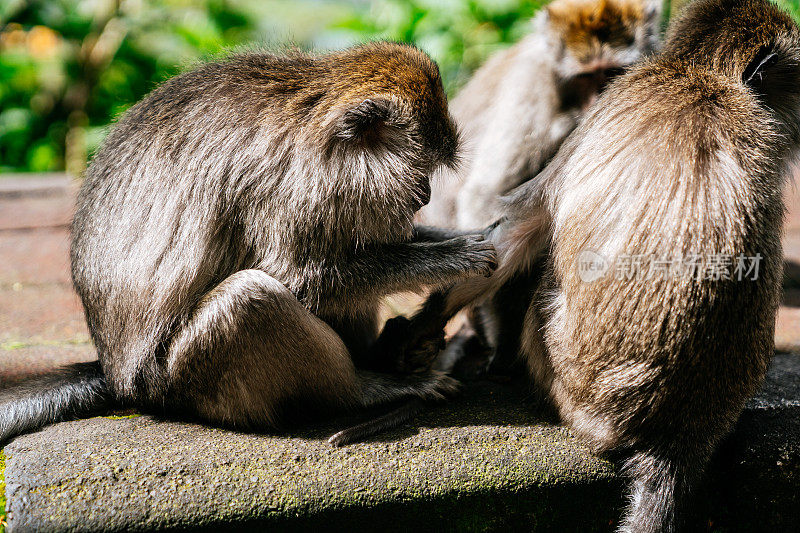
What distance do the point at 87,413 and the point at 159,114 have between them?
1261 mm

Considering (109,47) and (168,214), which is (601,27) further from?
(109,47)

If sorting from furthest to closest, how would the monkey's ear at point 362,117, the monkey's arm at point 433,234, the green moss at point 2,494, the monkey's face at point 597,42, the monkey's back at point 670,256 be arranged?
the monkey's face at point 597,42
the monkey's arm at point 433,234
the monkey's ear at point 362,117
the monkey's back at point 670,256
the green moss at point 2,494

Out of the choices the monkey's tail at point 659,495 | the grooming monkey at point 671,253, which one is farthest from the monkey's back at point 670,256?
the monkey's tail at point 659,495

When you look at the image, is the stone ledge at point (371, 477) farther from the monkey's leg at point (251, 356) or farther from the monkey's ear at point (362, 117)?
the monkey's ear at point (362, 117)

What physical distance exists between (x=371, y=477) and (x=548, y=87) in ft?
9.70

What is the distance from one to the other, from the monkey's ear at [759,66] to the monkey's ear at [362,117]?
1402 mm

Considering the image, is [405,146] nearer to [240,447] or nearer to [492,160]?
[240,447]

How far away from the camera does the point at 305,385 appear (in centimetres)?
294

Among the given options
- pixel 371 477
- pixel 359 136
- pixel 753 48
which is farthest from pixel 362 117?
pixel 753 48

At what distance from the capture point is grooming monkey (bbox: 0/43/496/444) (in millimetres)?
2861

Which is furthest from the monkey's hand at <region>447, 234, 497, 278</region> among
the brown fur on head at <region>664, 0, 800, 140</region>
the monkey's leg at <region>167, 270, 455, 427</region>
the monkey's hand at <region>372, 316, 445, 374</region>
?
the brown fur on head at <region>664, 0, 800, 140</region>

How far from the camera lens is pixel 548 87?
15.5ft

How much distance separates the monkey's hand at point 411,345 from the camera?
3316mm

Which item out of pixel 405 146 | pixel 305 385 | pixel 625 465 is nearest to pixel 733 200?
pixel 625 465
